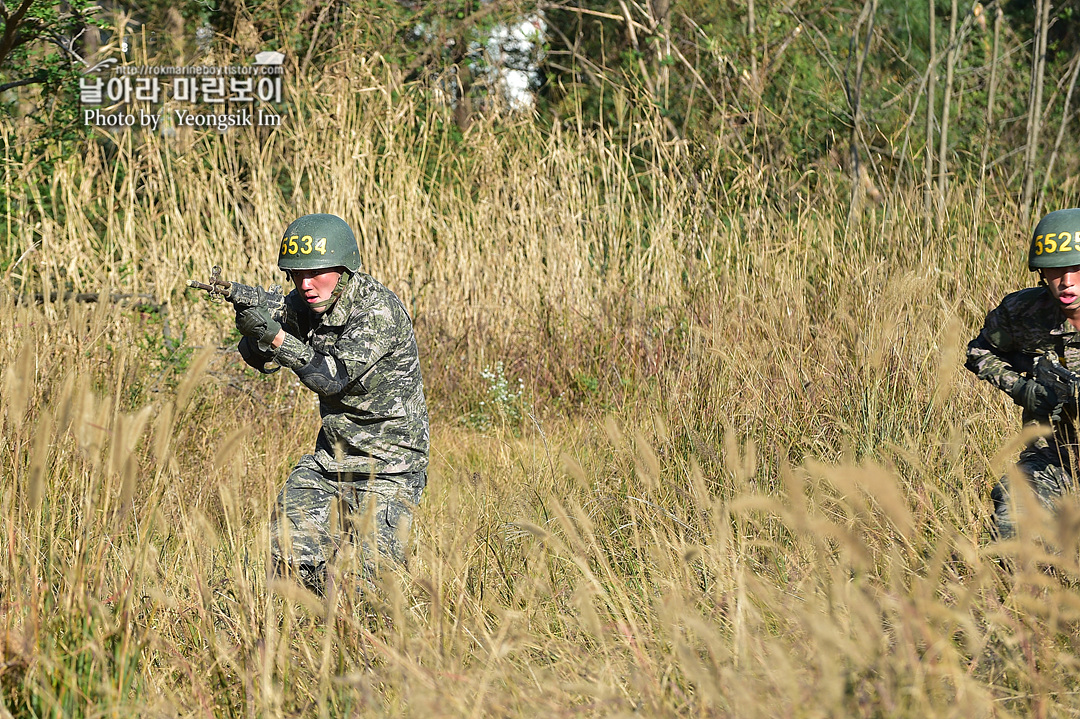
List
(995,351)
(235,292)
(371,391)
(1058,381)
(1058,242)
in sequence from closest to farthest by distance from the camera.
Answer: (1058,381) → (1058,242) → (235,292) → (995,351) → (371,391)

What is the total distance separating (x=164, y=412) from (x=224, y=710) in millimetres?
683

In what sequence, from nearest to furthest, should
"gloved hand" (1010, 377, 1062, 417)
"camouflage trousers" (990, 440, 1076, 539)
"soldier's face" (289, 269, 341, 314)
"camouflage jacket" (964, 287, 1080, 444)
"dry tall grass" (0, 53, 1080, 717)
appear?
1. "dry tall grass" (0, 53, 1080, 717)
2. "camouflage trousers" (990, 440, 1076, 539)
3. "gloved hand" (1010, 377, 1062, 417)
4. "camouflage jacket" (964, 287, 1080, 444)
5. "soldier's face" (289, 269, 341, 314)

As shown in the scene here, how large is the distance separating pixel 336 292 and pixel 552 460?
100 cm

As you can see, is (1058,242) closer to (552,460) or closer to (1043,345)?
(1043,345)

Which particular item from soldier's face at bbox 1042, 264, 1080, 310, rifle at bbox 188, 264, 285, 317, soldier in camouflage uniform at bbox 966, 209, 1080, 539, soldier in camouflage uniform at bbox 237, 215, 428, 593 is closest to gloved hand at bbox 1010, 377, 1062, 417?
soldier in camouflage uniform at bbox 966, 209, 1080, 539

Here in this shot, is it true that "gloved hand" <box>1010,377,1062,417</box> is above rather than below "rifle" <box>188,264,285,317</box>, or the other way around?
below

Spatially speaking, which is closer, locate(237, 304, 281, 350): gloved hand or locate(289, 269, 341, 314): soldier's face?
locate(237, 304, 281, 350): gloved hand

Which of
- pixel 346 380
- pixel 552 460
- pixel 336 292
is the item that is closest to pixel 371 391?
pixel 346 380

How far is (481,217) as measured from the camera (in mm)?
7375

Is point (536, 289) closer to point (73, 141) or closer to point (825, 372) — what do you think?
point (825, 372)

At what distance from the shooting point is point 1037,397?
3.37 m

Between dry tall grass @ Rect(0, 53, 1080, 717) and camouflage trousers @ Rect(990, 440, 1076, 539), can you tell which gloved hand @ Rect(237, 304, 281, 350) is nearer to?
dry tall grass @ Rect(0, 53, 1080, 717)

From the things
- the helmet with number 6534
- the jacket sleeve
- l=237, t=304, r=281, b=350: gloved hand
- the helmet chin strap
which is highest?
the helmet with number 6534

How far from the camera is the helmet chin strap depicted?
387 centimetres
